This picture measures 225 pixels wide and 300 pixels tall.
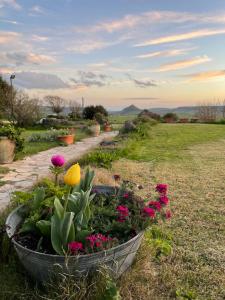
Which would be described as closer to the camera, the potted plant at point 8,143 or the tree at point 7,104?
the potted plant at point 8,143

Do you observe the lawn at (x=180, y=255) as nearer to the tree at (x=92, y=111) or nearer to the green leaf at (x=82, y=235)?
the green leaf at (x=82, y=235)

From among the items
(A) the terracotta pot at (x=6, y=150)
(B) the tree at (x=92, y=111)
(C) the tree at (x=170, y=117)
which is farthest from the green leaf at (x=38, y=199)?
(C) the tree at (x=170, y=117)

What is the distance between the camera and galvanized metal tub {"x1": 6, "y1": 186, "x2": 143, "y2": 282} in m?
1.98

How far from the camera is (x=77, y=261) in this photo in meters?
1.97

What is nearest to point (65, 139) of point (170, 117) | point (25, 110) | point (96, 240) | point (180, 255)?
point (180, 255)

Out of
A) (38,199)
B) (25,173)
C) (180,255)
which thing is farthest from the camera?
(25,173)

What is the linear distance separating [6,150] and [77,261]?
5.86 metres

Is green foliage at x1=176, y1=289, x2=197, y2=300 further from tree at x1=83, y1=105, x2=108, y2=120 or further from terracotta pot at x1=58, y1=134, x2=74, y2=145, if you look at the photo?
tree at x1=83, y1=105, x2=108, y2=120

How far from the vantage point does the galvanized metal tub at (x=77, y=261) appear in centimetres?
198

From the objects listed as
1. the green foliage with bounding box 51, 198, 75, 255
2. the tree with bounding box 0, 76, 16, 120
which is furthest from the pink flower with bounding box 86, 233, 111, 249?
the tree with bounding box 0, 76, 16, 120

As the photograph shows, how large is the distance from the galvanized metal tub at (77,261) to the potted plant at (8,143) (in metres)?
5.33

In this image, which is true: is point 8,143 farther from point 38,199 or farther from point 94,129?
point 94,129

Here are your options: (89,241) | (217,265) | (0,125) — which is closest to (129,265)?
(89,241)

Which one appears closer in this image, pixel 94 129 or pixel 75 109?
pixel 94 129
